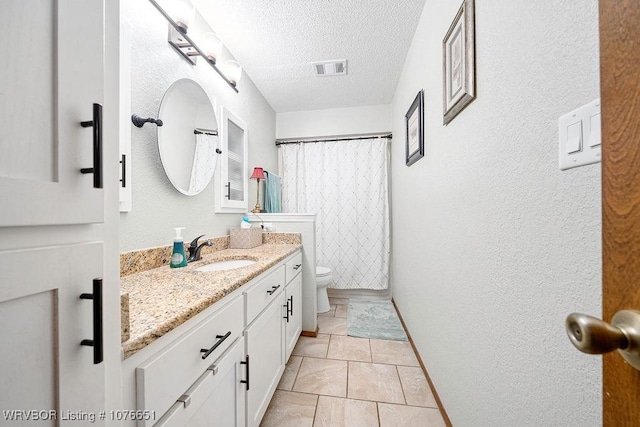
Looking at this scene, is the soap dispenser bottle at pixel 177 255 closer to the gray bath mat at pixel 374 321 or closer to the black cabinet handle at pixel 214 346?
the black cabinet handle at pixel 214 346

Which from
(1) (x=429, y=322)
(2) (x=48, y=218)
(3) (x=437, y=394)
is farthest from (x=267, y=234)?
(2) (x=48, y=218)

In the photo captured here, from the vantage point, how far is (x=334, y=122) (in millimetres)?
3002

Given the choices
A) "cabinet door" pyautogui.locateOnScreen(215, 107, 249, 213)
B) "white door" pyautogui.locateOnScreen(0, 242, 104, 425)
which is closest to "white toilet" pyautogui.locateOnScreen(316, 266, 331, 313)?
"cabinet door" pyautogui.locateOnScreen(215, 107, 249, 213)

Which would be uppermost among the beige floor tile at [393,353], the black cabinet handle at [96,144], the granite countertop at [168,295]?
the black cabinet handle at [96,144]

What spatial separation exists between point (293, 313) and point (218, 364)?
102cm

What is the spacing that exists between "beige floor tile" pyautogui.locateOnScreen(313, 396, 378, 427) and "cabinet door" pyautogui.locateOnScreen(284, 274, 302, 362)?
36cm

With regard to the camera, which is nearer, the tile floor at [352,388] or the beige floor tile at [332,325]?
the tile floor at [352,388]

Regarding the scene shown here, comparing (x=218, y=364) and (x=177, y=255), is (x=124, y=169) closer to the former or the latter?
(x=177, y=255)

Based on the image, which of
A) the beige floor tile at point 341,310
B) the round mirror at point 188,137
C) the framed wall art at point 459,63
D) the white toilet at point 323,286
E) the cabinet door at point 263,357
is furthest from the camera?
the beige floor tile at point 341,310

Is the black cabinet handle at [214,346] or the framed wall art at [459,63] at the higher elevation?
the framed wall art at [459,63]

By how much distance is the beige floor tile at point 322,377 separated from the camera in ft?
4.77

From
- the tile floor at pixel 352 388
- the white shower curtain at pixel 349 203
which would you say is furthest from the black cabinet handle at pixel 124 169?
the white shower curtain at pixel 349 203

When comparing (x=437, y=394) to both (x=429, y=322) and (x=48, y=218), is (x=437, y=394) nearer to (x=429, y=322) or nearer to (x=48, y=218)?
(x=429, y=322)

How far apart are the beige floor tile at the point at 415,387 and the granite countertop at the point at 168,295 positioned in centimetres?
113
